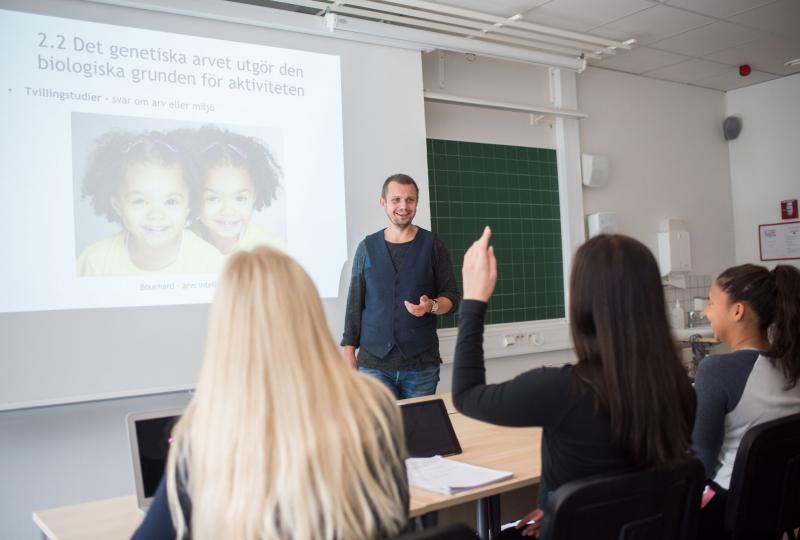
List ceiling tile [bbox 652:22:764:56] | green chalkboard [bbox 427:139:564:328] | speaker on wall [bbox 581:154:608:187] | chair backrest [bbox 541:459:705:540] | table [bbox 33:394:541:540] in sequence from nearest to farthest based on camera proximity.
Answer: chair backrest [bbox 541:459:705:540], table [bbox 33:394:541:540], green chalkboard [bbox 427:139:564:328], ceiling tile [bbox 652:22:764:56], speaker on wall [bbox 581:154:608:187]

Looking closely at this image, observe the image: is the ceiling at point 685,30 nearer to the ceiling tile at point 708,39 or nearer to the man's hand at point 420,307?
the ceiling tile at point 708,39

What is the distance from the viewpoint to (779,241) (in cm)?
610

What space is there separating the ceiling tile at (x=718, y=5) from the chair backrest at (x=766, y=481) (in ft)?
10.8

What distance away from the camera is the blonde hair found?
1.06m

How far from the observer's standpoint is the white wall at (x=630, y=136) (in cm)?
487

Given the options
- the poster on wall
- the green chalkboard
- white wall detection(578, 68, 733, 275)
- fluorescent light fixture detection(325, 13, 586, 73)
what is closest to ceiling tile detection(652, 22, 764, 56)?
white wall detection(578, 68, 733, 275)

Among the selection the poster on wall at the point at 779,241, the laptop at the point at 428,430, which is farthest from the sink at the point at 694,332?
the laptop at the point at 428,430

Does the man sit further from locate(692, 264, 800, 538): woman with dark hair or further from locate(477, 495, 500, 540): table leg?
locate(692, 264, 800, 538): woman with dark hair

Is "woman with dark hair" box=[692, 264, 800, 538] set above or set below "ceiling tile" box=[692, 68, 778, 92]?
below

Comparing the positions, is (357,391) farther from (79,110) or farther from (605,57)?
(605,57)

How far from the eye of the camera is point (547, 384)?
143cm

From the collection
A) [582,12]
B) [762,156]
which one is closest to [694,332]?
[762,156]

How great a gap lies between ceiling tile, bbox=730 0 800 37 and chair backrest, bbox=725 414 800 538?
3582 mm

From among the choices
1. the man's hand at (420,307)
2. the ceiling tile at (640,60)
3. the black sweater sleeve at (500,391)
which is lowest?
the black sweater sleeve at (500,391)
